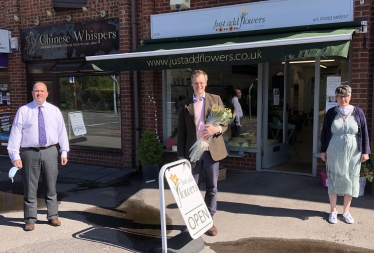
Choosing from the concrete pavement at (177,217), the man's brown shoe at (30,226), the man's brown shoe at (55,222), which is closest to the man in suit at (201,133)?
the concrete pavement at (177,217)

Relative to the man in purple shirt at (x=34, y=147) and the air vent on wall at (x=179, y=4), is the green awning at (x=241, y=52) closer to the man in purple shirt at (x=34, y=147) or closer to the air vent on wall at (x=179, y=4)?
the air vent on wall at (x=179, y=4)

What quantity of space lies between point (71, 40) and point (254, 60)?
4793 millimetres

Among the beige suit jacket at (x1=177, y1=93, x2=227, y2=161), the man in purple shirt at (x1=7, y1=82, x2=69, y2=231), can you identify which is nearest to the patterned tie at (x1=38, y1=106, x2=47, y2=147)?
the man in purple shirt at (x1=7, y1=82, x2=69, y2=231)

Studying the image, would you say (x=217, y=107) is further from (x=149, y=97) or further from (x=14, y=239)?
(x=149, y=97)

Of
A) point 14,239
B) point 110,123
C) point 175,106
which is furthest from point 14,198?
point 175,106

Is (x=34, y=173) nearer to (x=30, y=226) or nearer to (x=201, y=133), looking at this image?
(x=30, y=226)

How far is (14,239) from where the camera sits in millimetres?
4336

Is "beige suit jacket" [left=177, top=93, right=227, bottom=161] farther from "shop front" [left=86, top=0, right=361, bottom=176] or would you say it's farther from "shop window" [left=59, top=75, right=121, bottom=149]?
"shop window" [left=59, top=75, right=121, bottom=149]

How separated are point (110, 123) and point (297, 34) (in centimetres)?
455

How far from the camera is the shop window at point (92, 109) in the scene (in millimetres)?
8141

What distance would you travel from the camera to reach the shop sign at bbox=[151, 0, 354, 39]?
571 centimetres

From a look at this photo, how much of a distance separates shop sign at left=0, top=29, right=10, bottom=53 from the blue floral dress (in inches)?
308

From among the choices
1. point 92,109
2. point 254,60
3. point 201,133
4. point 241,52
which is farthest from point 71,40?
point 201,133

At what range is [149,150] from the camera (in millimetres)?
6801
